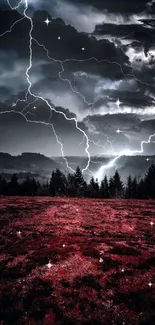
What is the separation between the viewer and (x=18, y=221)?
7.60 m

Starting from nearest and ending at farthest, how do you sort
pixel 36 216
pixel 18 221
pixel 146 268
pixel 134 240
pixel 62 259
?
pixel 146 268, pixel 62 259, pixel 134 240, pixel 18 221, pixel 36 216

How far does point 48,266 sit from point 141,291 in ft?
5.25

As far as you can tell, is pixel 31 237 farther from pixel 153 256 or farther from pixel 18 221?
pixel 153 256

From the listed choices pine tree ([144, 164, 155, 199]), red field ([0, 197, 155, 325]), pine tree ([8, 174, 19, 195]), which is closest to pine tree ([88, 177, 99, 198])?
pine tree ([144, 164, 155, 199])

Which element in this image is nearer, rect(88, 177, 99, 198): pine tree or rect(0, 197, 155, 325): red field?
rect(0, 197, 155, 325): red field

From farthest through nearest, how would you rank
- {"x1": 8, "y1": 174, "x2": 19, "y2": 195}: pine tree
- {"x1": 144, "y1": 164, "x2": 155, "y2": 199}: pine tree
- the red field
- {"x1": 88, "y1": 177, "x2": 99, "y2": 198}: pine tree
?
1. {"x1": 8, "y1": 174, "x2": 19, "y2": 195}: pine tree
2. {"x1": 144, "y1": 164, "x2": 155, "y2": 199}: pine tree
3. {"x1": 88, "y1": 177, "x2": 99, "y2": 198}: pine tree
4. the red field

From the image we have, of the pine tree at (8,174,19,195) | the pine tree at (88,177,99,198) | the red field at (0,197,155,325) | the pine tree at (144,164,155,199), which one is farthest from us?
the pine tree at (8,174,19,195)

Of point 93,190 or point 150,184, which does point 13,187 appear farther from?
point 93,190

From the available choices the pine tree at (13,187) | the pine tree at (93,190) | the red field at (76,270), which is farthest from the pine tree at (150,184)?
the red field at (76,270)

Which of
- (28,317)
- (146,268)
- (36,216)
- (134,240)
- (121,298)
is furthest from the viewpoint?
(36,216)

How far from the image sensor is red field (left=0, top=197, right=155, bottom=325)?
3.54 metres

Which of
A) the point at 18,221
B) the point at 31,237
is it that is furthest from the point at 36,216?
the point at 31,237

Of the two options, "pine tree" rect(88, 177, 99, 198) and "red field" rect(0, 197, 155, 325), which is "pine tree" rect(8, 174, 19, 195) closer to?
"pine tree" rect(88, 177, 99, 198)

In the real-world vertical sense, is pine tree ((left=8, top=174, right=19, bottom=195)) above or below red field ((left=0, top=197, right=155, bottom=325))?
above
